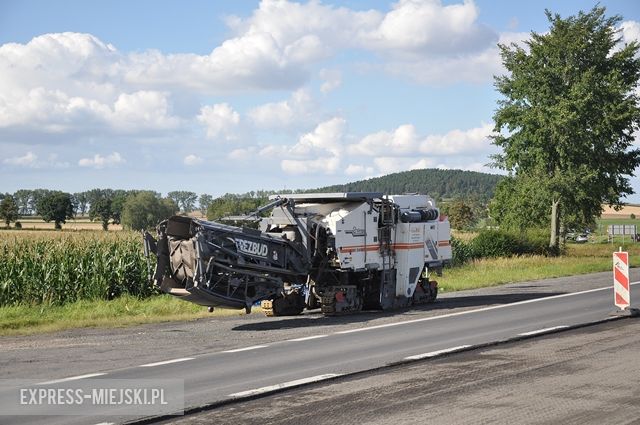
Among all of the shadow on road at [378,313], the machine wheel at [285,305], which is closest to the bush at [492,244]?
the shadow on road at [378,313]

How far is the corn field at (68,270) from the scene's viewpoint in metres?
20.8

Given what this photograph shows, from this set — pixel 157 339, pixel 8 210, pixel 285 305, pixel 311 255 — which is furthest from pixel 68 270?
pixel 8 210

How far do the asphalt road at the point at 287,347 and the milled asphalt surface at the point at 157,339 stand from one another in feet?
0.07

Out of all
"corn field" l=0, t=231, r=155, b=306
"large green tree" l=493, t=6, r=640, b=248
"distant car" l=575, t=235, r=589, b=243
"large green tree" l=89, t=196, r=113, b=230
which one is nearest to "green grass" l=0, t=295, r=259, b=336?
"corn field" l=0, t=231, r=155, b=306

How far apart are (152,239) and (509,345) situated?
292 inches

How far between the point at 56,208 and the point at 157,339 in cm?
4993

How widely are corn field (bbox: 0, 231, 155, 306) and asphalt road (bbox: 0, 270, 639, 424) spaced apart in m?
6.22

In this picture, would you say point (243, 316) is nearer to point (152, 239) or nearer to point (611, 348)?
point (152, 239)

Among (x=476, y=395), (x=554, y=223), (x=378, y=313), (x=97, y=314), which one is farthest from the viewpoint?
(x=554, y=223)

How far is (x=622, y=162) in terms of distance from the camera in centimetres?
4825

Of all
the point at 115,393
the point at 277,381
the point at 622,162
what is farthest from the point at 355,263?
the point at 622,162

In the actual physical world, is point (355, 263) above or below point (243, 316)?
above

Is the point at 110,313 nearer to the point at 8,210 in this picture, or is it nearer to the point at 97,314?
the point at 97,314

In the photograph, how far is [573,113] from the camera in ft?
144
